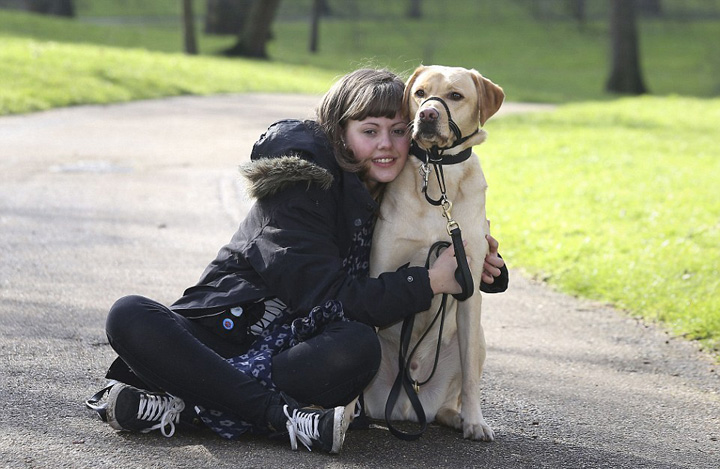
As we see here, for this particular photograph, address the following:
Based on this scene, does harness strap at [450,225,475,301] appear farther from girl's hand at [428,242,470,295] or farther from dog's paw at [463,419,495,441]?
dog's paw at [463,419,495,441]

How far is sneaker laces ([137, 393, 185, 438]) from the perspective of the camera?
3.69 metres

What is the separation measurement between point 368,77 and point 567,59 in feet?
136

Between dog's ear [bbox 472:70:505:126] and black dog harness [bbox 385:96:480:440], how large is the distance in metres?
0.09

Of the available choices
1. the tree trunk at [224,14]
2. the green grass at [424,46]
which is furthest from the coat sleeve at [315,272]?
the tree trunk at [224,14]

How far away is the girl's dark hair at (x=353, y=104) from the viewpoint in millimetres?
4043

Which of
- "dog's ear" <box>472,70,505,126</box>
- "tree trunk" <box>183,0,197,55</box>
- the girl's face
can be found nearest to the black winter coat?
the girl's face

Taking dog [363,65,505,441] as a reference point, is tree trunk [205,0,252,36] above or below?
above

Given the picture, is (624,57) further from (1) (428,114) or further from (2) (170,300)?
(1) (428,114)

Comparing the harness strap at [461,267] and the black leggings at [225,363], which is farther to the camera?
the harness strap at [461,267]

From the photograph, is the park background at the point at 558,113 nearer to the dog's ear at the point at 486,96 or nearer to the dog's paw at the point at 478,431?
the dog's ear at the point at 486,96

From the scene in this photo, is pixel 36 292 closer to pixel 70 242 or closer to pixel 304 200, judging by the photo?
pixel 70 242

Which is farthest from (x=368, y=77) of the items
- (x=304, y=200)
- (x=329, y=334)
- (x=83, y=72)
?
(x=83, y=72)

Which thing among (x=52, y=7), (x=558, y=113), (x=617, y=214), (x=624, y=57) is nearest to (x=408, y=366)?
(x=617, y=214)

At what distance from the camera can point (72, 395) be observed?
4.16 metres
